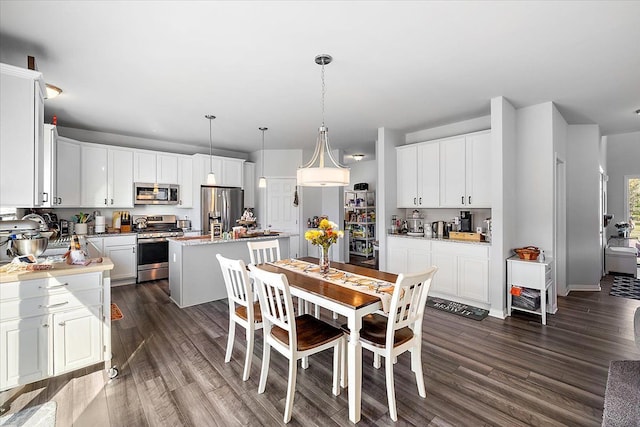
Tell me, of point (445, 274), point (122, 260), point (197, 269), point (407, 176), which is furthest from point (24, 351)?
point (407, 176)

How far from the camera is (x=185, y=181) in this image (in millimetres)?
6031

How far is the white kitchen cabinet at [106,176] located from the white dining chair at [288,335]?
4368mm

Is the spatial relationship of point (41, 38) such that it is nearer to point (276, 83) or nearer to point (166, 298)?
point (276, 83)

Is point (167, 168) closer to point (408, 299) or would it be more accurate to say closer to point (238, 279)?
point (238, 279)

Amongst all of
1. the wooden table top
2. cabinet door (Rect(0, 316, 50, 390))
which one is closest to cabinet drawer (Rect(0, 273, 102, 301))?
cabinet door (Rect(0, 316, 50, 390))

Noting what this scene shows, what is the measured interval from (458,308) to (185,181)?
5.35m

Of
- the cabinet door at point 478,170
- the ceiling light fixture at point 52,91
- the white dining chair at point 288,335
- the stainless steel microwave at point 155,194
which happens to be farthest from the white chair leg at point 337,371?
the stainless steel microwave at point 155,194

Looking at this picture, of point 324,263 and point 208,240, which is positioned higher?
point 208,240

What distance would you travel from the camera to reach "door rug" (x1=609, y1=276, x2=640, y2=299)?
14.8 ft

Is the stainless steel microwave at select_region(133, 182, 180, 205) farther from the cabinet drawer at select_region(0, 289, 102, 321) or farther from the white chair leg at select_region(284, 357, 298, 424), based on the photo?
the white chair leg at select_region(284, 357, 298, 424)

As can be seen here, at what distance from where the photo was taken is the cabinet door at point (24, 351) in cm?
206

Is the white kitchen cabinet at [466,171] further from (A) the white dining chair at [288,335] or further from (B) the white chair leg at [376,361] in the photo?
(A) the white dining chair at [288,335]

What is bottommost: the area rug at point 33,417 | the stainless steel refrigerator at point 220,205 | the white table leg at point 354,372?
the area rug at point 33,417

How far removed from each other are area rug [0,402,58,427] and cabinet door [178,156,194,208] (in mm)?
4313
